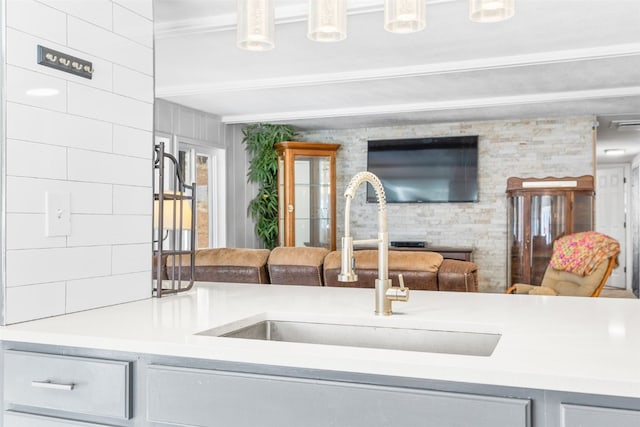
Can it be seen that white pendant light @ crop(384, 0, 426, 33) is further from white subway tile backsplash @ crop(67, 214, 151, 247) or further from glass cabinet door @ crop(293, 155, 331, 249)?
glass cabinet door @ crop(293, 155, 331, 249)

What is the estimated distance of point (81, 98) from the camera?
1.73m

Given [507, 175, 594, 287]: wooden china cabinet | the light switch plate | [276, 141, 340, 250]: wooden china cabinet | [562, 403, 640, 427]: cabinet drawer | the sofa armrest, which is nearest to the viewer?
[562, 403, 640, 427]: cabinet drawer

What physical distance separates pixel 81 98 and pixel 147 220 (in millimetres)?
476

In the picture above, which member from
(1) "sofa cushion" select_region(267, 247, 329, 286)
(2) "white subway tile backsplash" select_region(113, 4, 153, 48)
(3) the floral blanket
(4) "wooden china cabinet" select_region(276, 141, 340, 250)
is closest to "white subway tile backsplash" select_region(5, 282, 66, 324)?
(2) "white subway tile backsplash" select_region(113, 4, 153, 48)

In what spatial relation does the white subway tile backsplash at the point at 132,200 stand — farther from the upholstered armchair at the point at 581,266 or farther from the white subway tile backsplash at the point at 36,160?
the upholstered armchair at the point at 581,266

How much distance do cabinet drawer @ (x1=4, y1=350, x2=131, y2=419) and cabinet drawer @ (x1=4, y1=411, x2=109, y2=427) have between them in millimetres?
29

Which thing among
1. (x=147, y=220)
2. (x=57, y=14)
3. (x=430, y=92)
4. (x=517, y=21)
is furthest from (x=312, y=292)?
(x=430, y=92)

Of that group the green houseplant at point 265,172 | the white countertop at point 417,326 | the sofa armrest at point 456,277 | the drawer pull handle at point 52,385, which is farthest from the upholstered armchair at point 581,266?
the green houseplant at point 265,172

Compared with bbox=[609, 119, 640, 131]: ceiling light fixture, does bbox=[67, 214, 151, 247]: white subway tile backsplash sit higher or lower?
lower

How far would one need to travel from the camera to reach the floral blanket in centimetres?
411

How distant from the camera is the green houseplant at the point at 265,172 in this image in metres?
7.63

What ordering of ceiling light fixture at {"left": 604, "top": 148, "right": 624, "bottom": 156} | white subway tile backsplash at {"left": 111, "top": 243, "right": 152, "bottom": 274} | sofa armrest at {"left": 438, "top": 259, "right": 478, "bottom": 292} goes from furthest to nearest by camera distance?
1. ceiling light fixture at {"left": 604, "top": 148, "right": 624, "bottom": 156}
2. sofa armrest at {"left": 438, "top": 259, "right": 478, "bottom": 292}
3. white subway tile backsplash at {"left": 111, "top": 243, "right": 152, "bottom": 274}

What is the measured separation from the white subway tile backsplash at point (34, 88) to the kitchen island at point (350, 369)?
0.59 metres

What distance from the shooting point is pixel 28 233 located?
1542 millimetres
